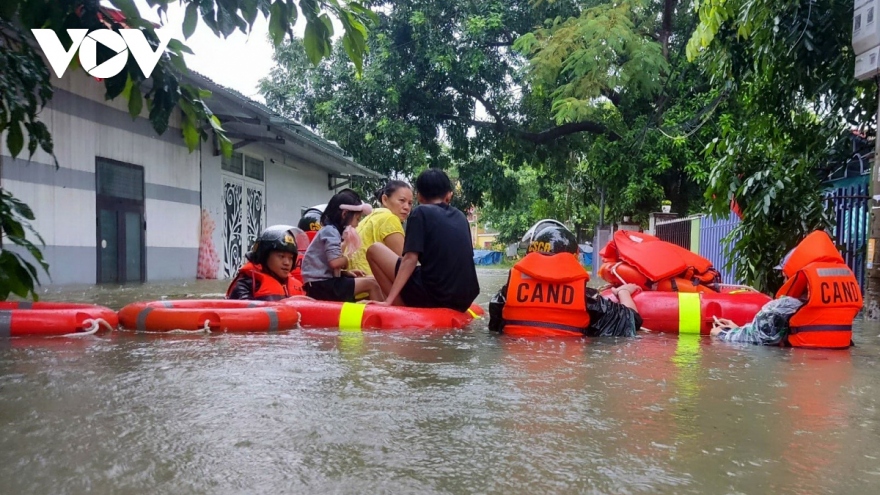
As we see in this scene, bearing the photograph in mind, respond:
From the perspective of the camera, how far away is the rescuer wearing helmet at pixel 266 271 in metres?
5.65

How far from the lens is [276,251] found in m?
5.64

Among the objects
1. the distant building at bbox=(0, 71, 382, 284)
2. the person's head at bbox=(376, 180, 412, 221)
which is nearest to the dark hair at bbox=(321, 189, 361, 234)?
the person's head at bbox=(376, 180, 412, 221)

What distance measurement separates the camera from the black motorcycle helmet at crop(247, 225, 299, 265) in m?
5.54

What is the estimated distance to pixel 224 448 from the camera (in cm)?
206

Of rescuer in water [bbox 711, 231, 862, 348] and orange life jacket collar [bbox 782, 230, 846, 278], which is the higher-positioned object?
orange life jacket collar [bbox 782, 230, 846, 278]

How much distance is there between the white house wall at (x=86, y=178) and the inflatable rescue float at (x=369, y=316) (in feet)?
15.3

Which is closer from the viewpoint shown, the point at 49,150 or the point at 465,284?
the point at 49,150

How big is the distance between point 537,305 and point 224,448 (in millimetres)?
3196

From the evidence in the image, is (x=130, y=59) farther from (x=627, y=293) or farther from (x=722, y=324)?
(x=722, y=324)

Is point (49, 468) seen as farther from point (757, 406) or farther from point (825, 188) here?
point (825, 188)

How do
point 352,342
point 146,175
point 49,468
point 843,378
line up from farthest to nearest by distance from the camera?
point 146,175 → point 352,342 → point 843,378 → point 49,468

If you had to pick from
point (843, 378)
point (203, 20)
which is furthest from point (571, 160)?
point (203, 20)

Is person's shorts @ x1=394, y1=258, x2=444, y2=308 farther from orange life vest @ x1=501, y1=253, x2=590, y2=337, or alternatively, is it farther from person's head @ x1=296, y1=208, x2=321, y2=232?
person's head @ x1=296, y1=208, x2=321, y2=232

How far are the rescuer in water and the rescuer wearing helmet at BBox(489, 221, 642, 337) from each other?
0.98 m
